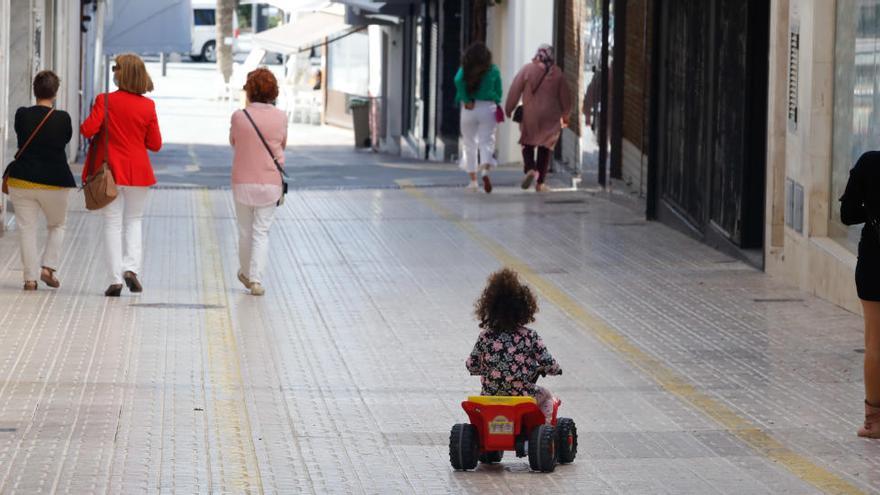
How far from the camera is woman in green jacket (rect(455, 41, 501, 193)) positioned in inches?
837

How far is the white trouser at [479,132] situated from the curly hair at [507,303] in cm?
1345

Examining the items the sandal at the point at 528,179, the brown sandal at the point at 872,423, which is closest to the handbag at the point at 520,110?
the sandal at the point at 528,179

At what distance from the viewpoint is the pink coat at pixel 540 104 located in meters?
21.5

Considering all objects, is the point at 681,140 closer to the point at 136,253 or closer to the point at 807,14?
the point at 807,14

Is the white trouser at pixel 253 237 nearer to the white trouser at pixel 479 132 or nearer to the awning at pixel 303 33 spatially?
the white trouser at pixel 479 132

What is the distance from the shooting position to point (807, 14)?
1373 centimetres

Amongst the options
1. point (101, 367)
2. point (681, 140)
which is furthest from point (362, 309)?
point (681, 140)

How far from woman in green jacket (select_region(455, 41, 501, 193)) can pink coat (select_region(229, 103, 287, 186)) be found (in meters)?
8.23

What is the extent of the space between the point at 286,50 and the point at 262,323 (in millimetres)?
32672

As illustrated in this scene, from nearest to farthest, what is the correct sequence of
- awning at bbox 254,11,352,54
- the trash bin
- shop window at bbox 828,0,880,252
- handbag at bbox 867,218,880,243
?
handbag at bbox 867,218,880,243 < shop window at bbox 828,0,880,252 < the trash bin < awning at bbox 254,11,352,54

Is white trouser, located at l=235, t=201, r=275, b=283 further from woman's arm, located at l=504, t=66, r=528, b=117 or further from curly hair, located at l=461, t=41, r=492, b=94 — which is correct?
woman's arm, located at l=504, t=66, r=528, b=117

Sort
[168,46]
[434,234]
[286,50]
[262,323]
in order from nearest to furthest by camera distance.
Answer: [262,323] < [434,234] < [168,46] < [286,50]

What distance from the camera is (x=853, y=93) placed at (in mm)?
13156

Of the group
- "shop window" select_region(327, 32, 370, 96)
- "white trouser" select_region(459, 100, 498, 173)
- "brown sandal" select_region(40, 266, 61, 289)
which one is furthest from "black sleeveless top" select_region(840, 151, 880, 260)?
"shop window" select_region(327, 32, 370, 96)
